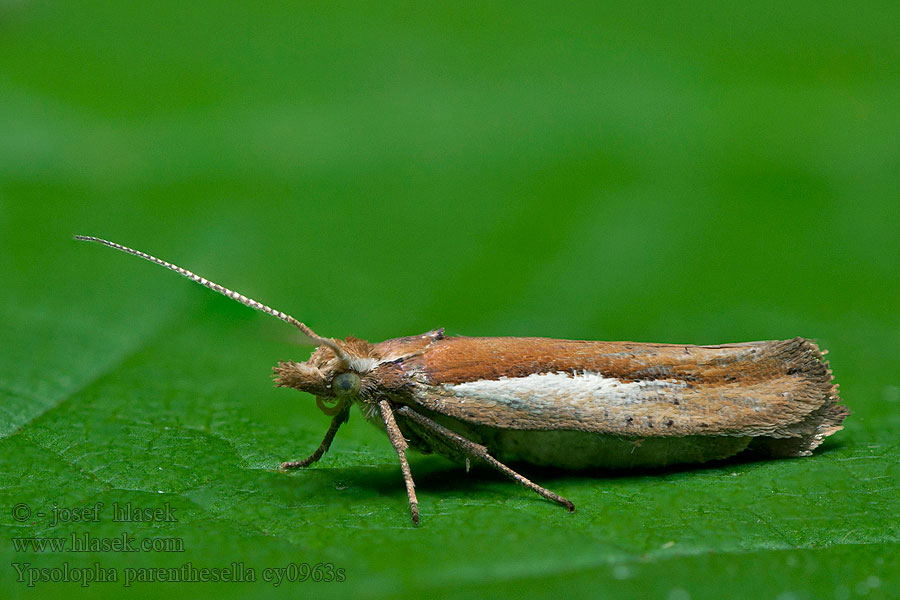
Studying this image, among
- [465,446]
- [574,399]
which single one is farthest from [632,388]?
[465,446]

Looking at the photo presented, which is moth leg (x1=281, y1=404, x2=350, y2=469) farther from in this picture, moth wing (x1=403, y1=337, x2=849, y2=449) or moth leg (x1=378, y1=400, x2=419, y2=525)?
moth wing (x1=403, y1=337, x2=849, y2=449)

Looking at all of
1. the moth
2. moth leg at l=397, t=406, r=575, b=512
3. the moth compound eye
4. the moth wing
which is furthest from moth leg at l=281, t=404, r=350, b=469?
the moth wing

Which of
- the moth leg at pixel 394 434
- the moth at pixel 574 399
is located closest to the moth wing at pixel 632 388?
the moth at pixel 574 399

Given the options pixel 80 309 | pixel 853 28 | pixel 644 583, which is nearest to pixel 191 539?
pixel 644 583

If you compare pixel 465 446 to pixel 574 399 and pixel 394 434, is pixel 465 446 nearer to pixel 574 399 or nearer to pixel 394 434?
→ pixel 394 434

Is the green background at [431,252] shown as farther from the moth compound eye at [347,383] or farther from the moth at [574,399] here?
the moth compound eye at [347,383]

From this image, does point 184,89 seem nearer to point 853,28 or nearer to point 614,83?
point 614,83
